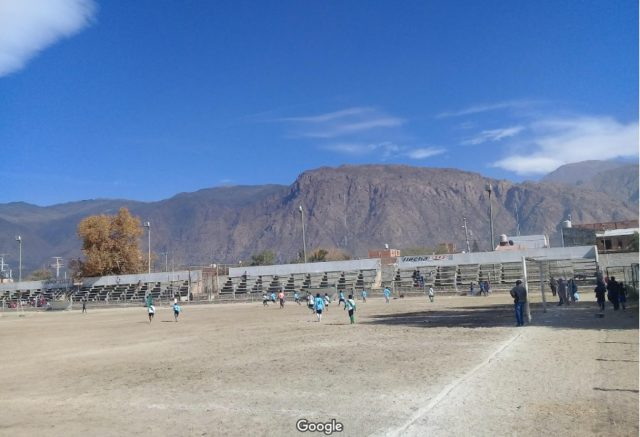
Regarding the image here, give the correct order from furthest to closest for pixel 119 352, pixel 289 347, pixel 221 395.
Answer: pixel 119 352, pixel 289 347, pixel 221 395

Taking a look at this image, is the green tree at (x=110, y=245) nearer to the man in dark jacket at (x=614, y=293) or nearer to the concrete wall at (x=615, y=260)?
the concrete wall at (x=615, y=260)

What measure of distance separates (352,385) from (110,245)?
85.3m

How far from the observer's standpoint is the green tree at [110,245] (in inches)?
3413

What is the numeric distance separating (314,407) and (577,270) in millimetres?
48359

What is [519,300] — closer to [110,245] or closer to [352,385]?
[352,385]

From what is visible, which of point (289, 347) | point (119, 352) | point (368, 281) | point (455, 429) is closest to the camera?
point (455, 429)

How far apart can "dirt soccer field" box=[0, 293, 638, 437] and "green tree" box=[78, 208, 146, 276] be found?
234ft

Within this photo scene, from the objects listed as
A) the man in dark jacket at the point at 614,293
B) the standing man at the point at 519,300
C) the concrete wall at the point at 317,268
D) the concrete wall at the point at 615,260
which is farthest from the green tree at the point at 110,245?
the standing man at the point at 519,300

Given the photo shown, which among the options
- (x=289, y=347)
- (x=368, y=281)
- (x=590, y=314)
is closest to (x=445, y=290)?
(x=368, y=281)

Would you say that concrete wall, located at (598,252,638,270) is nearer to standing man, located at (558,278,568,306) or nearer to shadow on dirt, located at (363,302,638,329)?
standing man, located at (558,278,568,306)

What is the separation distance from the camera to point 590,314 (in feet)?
73.9

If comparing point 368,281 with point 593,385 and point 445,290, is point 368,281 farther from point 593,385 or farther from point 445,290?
point 593,385

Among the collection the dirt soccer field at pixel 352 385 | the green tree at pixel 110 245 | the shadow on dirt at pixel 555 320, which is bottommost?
the shadow on dirt at pixel 555 320

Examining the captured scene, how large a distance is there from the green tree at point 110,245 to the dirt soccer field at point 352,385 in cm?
7147
